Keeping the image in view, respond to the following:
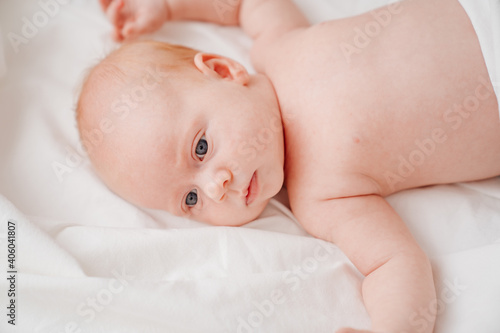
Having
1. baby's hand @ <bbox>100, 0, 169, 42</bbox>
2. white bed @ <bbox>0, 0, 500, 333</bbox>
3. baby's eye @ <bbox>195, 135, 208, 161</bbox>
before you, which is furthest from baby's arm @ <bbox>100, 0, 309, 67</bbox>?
baby's eye @ <bbox>195, 135, 208, 161</bbox>

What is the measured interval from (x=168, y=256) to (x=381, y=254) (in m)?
0.56

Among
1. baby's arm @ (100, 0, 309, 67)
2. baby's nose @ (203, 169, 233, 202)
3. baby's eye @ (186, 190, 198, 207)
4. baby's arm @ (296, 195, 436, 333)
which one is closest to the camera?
baby's arm @ (296, 195, 436, 333)

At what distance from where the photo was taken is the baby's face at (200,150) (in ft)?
4.18

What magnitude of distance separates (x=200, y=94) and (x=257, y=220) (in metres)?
0.41

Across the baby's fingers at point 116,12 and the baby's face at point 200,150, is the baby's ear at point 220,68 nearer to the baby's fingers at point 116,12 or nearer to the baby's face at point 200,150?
the baby's face at point 200,150

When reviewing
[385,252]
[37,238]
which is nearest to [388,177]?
[385,252]

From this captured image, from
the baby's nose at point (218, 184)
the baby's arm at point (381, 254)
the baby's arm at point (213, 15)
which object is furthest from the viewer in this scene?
the baby's arm at point (213, 15)

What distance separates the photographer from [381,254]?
1.27 m

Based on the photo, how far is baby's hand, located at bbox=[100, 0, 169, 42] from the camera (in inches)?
68.0

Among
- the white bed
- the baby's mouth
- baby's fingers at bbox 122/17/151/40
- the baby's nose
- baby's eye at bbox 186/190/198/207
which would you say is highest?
baby's fingers at bbox 122/17/151/40

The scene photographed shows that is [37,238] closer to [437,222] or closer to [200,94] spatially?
[200,94]

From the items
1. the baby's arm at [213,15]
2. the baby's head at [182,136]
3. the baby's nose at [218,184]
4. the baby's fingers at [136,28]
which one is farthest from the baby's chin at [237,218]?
the baby's fingers at [136,28]

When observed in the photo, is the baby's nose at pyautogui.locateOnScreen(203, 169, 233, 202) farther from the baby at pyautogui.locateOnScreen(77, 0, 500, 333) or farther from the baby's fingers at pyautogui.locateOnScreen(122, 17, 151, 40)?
the baby's fingers at pyautogui.locateOnScreen(122, 17, 151, 40)

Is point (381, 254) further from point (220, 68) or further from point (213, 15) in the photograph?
point (213, 15)
